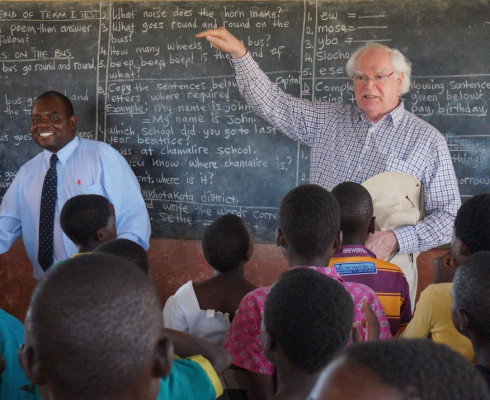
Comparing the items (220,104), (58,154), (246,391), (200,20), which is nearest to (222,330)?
(246,391)

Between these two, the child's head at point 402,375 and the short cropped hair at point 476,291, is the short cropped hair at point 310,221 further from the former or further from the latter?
the child's head at point 402,375

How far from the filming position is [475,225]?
7.36 ft

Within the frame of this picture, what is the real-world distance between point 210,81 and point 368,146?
4.52 feet

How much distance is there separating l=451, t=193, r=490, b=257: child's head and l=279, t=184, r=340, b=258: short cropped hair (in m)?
0.42

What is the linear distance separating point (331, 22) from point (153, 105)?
1256 mm

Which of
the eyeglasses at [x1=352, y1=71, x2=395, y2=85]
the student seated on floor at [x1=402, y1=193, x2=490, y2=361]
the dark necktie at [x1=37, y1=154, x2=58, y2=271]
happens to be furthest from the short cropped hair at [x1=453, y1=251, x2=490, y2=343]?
the dark necktie at [x1=37, y1=154, x2=58, y2=271]

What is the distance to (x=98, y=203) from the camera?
289 cm

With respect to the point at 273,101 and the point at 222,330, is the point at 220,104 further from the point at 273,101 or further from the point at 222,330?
the point at 222,330

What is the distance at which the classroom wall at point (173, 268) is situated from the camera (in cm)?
443

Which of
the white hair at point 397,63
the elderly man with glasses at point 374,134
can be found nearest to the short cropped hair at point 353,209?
the elderly man with glasses at point 374,134

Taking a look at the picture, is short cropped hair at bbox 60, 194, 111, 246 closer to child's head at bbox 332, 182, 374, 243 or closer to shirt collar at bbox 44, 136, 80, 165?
child's head at bbox 332, 182, 374, 243

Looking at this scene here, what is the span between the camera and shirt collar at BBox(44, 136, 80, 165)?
3.95 m

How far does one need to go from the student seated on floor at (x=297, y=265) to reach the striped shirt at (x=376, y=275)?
165 mm

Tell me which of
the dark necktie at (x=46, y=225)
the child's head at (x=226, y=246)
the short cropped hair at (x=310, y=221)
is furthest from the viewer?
the dark necktie at (x=46, y=225)
